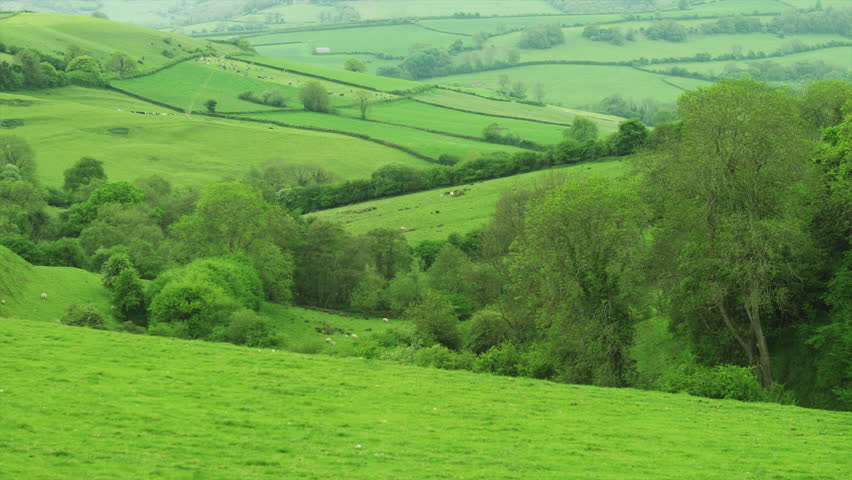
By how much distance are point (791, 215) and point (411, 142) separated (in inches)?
4804

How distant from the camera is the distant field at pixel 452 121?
533 ft

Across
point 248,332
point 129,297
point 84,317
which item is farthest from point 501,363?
point 129,297

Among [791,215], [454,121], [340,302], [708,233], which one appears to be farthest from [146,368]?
[454,121]

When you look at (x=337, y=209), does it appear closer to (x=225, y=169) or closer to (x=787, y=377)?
(x=225, y=169)

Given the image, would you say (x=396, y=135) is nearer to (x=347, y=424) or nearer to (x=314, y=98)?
(x=314, y=98)

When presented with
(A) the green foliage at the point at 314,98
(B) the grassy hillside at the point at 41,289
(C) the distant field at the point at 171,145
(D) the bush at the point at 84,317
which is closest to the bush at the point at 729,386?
(D) the bush at the point at 84,317

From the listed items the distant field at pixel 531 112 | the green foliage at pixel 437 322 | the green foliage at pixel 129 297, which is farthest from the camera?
the distant field at pixel 531 112

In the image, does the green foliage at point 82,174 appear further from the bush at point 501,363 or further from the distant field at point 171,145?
the bush at point 501,363

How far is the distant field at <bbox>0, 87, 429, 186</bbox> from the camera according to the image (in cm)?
13650

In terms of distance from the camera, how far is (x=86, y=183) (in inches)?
4692

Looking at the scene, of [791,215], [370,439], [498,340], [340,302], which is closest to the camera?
[370,439]

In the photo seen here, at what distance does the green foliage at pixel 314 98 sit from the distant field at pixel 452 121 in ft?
20.0

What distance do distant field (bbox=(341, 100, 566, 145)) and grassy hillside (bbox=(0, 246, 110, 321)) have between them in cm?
10933

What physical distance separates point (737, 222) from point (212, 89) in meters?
174
